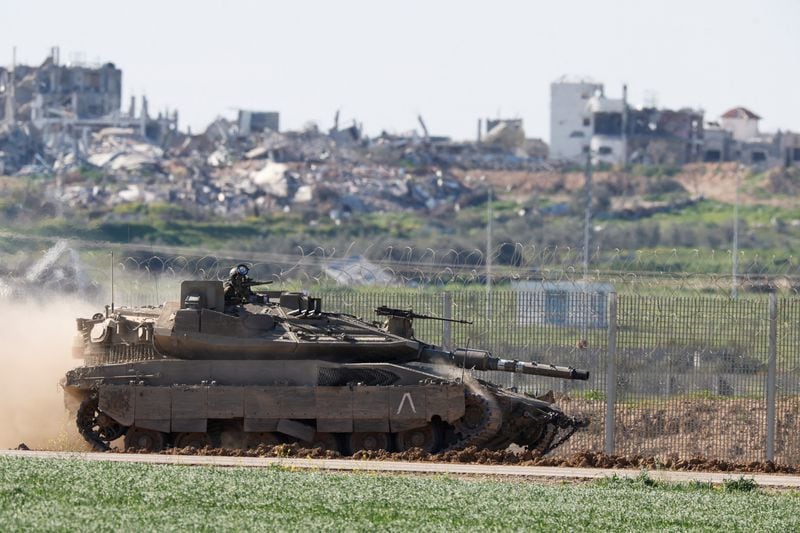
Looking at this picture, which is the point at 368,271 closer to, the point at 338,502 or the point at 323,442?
the point at 323,442

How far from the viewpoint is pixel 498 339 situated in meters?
30.0

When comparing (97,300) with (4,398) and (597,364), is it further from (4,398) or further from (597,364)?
(597,364)

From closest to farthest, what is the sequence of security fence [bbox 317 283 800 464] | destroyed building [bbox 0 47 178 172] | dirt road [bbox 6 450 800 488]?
1. dirt road [bbox 6 450 800 488]
2. security fence [bbox 317 283 800 464]
3. destroyed building [bbox 0 47 178 172]

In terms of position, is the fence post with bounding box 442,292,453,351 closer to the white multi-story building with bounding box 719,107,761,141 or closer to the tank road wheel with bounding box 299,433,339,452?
the tank road wheel with bounding box 299,433,339,452

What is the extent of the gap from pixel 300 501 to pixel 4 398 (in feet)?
36.1

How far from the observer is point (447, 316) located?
2997 centimetres

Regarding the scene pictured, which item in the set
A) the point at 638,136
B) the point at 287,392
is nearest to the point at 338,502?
the point at 287,392

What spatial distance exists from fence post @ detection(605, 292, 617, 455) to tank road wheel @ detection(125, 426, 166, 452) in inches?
268

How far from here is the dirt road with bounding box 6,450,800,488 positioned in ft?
81.1

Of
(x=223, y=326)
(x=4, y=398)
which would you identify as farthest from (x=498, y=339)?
(x=4, y=398)


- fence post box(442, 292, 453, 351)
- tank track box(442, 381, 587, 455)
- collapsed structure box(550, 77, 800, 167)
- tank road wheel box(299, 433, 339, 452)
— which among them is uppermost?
collapsed structure box(550, 77, 800, 167)

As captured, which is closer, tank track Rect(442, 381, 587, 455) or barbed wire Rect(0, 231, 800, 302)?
tank track Rect(442, 381, 587, 455)

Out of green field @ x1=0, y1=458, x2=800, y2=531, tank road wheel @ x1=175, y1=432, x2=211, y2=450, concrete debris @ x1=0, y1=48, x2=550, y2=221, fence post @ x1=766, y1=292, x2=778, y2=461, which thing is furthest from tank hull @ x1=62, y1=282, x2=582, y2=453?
concrete debris @ x1=0, y1=48, x2=550, y2=221

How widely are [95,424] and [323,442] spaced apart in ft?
11.2
